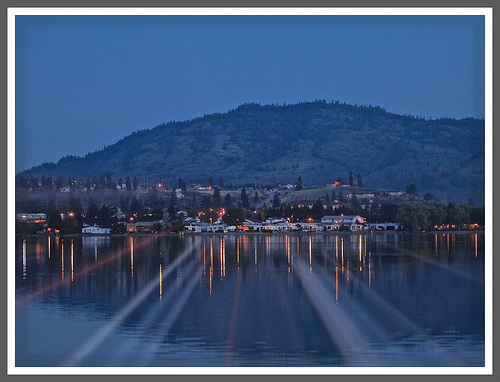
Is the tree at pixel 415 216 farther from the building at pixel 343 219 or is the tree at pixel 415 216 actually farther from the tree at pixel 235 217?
the tree at pixel 235 217

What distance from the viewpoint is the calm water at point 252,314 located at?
473 inches

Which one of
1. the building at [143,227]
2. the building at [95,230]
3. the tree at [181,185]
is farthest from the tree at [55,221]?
the tree at [181,185]

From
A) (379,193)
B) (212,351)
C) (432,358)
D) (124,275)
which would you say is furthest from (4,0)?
(379,193)

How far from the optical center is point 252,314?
51.7 feet

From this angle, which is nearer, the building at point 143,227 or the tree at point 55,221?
the tree at point 55,221

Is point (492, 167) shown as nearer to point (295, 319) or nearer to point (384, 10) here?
point (384, 10)

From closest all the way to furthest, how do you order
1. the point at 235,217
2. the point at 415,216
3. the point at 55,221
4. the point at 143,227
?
the point at 415,216 < the point at 55,221 < the point at 143,227 < the point at 235,217

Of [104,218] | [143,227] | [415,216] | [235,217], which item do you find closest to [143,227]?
[143,227]

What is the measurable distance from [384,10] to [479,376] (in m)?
5.84

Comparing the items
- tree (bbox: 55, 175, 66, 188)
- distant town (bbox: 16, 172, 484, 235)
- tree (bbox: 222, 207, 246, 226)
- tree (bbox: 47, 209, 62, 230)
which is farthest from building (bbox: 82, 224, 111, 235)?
tree (bbox: 55, 175, 66, 188)

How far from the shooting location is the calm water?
39.4ft

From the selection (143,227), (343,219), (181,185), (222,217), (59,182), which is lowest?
(143,227)

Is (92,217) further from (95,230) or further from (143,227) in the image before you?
(143,227)

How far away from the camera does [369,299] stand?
704 inches
